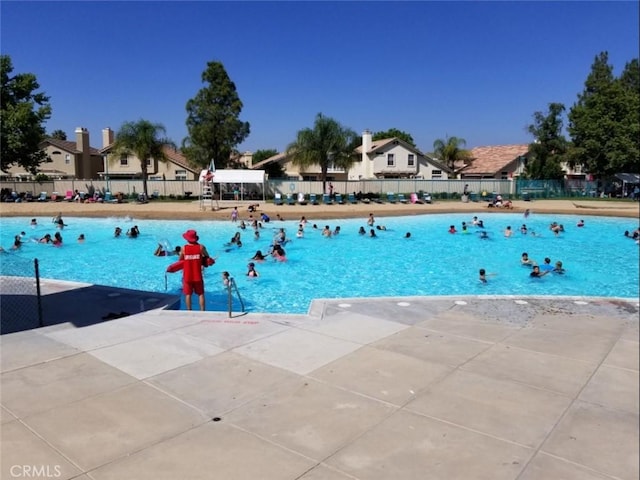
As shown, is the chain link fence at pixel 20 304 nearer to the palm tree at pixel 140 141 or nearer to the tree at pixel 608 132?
the palm tree at pixel 140 141

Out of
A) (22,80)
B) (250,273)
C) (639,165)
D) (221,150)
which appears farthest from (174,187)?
(639,165)

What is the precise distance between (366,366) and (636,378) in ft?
11.0

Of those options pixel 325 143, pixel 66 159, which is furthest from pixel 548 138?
pixel 66 159

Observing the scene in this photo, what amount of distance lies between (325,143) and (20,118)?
923 inches

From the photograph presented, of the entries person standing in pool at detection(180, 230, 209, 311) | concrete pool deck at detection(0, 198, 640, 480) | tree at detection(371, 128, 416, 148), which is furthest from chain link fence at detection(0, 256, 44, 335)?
tree at detection(371, 128, 416, 148)

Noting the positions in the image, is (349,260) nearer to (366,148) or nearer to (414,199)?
(414,199)

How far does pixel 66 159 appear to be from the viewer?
5166 cm

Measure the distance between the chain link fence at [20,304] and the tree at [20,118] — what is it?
27.7m

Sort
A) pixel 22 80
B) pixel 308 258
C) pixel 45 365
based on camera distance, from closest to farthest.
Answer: pixel 45 365
pixel 308 258
pixel 22 80

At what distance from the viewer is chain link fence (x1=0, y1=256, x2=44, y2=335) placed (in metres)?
7.42

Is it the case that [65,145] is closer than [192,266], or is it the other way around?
[192,266]

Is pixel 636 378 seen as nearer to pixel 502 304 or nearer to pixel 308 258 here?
pixel 502 304

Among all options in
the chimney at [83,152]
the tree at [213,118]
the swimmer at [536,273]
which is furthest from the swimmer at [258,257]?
the chimney at [83,152]

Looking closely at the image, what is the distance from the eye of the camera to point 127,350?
20.8 feet
